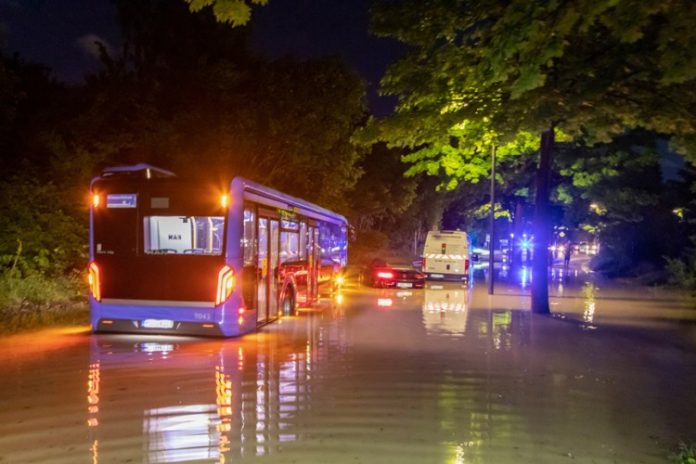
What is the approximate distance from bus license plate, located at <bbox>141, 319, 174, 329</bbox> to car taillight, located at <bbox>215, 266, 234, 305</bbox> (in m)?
1.01

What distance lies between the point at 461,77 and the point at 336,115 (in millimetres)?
12580

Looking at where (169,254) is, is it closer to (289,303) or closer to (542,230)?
(289,303)

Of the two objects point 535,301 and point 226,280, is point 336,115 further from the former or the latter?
point 226,280

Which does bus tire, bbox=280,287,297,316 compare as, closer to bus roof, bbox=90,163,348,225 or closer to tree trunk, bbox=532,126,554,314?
bus roof, bbox=90,163,348,225

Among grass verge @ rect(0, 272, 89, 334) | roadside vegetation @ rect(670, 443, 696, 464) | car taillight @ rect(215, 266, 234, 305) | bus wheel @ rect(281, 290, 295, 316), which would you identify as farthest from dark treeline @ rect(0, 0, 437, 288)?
roadside vegetation @ rect(670, 443, 696, 464)

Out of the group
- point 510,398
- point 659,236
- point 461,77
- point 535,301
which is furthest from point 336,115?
point 659,236

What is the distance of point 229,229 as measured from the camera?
12.4m

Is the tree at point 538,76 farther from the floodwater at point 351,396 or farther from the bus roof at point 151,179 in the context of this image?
the floodwater at point 351,396

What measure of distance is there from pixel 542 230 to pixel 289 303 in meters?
7.79

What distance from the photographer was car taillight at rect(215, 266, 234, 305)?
12.4 m

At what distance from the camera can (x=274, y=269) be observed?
50.2ft

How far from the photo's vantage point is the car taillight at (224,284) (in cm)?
1237

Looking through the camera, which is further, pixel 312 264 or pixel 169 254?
pixel 312 264

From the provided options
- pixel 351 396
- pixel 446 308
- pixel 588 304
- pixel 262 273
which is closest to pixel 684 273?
pixel 588 304
